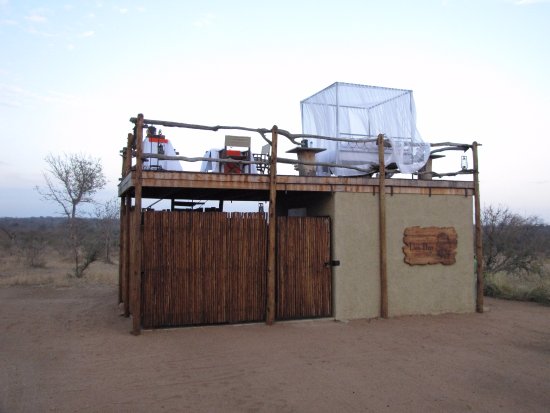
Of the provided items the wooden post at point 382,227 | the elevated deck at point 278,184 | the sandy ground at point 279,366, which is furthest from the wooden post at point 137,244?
the wooden post at point 382,227

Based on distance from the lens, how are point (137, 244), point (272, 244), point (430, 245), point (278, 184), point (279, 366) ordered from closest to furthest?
point (279, 366) → point (137, 244) → point (272, 244) → point (278, 184) → point (430, 245)

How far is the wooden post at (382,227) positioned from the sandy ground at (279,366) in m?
0.49

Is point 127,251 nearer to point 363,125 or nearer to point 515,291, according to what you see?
point 363,125

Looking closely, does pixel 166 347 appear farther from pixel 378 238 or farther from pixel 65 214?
pixel 65 214

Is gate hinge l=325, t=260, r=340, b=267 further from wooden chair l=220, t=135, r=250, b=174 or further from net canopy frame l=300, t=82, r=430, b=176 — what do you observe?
wooden chair l=220, t=135, r=250, b=174

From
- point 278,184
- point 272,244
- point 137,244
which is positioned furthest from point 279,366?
point 278,184

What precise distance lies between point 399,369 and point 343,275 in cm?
310

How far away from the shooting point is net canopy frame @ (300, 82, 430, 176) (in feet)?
34.4

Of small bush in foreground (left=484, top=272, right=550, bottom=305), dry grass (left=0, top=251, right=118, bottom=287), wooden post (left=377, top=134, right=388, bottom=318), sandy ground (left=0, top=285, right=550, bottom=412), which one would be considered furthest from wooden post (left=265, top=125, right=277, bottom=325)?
dry grass (left=0, top=251, right=118, bottom=287)

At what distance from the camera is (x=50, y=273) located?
19047mm

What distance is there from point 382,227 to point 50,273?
14.0m

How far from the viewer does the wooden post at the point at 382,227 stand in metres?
9.83

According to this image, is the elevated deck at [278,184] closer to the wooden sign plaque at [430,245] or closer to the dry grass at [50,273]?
the wooden sign plaque at [430,245]

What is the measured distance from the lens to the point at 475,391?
579 cm
